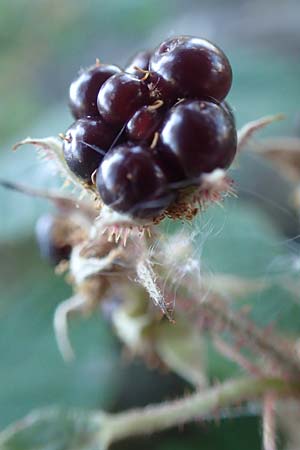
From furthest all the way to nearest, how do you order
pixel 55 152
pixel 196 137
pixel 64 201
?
pixel 64 201 < pixel 55 152 < pixel 196 137

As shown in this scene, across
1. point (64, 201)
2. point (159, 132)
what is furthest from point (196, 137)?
point (64, 201)

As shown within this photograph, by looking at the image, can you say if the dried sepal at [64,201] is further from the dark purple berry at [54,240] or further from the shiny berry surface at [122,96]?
the shiny berry surface at [122,96]

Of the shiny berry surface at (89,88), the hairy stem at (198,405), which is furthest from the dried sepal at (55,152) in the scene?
the hairy stem at (198,405)

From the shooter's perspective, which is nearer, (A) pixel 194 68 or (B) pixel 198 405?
(A) pixel 194 68

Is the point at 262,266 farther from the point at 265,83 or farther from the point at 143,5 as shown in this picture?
the point at 143,5

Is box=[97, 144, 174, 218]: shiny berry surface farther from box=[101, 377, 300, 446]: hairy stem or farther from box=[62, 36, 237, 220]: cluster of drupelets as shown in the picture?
box=[101, 377, 300, 446]: hairy stem

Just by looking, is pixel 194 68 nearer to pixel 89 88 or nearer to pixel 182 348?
pixel 89 88
